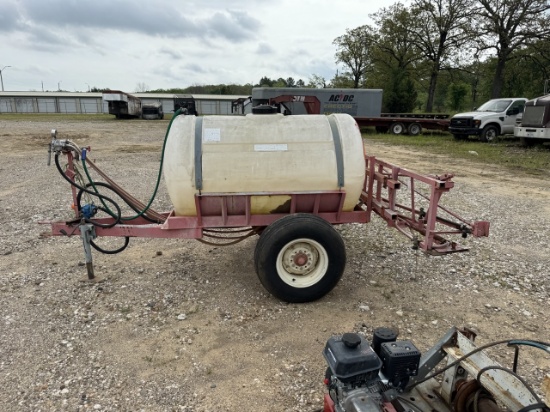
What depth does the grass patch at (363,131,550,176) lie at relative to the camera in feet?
40.1

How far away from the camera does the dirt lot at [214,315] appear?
2889 millimetres

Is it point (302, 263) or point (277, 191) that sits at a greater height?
point (277, 191)

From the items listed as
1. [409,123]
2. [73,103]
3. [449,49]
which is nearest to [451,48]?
[449,49]

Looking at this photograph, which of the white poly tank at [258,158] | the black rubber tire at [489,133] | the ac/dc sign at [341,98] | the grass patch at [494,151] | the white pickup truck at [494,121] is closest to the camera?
the white poly tank at [258,158]

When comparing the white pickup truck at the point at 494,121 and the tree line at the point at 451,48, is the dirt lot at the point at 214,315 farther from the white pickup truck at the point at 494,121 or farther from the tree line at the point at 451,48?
the tree line at the point at 451,48

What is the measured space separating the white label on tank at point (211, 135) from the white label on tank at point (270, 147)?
1.24 feet

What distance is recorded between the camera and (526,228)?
636 cm

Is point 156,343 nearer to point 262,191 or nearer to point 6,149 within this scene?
point 262,191

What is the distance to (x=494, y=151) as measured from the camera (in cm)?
1507

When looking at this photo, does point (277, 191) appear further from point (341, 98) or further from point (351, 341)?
point (341, 98)

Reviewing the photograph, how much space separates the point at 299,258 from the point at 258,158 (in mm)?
1032

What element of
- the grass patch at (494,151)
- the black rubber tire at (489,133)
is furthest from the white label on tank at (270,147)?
the black rubber tire at (489,133)

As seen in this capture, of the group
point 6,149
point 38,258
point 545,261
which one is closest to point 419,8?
point 6,149

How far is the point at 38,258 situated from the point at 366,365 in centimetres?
452
